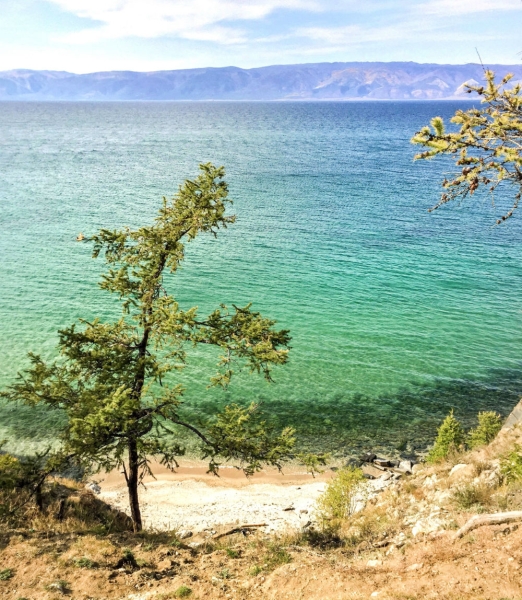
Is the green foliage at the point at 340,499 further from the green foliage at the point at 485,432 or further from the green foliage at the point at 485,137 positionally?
the green foliage at the point at 485,137

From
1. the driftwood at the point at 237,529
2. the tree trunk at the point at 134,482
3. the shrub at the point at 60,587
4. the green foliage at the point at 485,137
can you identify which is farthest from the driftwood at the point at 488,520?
the shrub at the point at 60,587

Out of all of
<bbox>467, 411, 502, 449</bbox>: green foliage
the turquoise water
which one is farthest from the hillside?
the turquoise water

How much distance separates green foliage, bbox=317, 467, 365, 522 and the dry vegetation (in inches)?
41.5

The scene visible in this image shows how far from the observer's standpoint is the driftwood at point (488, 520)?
42.7 ft

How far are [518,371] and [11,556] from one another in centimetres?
3363

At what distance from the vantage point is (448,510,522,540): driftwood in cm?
1300

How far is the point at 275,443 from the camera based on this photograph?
682 inches

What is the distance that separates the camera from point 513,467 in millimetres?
16172

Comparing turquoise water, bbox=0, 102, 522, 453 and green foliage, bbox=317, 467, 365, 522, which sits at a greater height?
turquoise water, bbox=0, 102, 522, 453

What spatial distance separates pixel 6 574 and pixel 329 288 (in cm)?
3842

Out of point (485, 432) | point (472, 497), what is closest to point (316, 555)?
point (472, 497)

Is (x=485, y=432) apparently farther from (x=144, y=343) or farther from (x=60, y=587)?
(x=60, y=587)

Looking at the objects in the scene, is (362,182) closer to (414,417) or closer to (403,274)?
(403,274)

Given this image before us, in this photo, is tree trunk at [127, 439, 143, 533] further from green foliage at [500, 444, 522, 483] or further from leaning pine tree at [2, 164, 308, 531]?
green foliage at [500, 444, 522, 483]
